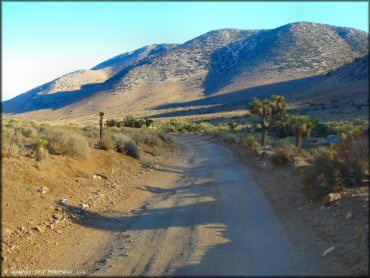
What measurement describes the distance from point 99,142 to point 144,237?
12.8 metres

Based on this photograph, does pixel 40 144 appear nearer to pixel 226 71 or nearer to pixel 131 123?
pixel 131 123

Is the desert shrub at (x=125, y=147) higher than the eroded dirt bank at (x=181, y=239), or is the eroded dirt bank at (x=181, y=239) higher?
the desert shrub at (x=125, y=147)

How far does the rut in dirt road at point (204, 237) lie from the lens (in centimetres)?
715

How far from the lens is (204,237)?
941 cm

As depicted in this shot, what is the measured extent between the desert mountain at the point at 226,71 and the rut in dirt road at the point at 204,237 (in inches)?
2945

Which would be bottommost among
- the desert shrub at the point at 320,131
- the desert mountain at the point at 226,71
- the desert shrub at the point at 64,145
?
the desert shrub at the point at 320,131

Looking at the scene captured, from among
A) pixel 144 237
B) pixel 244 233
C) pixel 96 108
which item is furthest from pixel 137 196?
pixel 96 108

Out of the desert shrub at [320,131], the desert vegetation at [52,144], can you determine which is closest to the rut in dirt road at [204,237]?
the desert vegetation at [52,144]

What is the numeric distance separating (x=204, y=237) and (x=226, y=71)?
122 metres

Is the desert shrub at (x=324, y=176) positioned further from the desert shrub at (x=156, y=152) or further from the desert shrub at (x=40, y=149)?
the desert shrub at (x=156, y=152)

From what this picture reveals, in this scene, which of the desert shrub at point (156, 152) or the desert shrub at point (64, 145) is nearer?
the desert shrub at point (64, 145)

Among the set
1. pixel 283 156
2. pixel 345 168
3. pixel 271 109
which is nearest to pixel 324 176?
pixel 345 168

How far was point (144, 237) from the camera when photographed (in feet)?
32.4

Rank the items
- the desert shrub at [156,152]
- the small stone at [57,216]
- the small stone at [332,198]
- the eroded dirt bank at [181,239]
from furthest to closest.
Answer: the desert shrub at [156,152] → the small stone at [57,216] → the small stone at [332,198] → the eroded dirt bank at [181,239]
